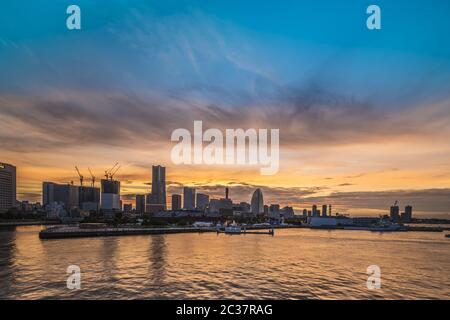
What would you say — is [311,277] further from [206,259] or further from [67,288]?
[67,288]

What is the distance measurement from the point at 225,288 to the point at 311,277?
36.9 feet

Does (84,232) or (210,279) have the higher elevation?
(210,279)

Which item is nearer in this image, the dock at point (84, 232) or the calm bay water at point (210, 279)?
the calm bay water at point (210, 279)

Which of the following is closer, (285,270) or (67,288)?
(67,288)

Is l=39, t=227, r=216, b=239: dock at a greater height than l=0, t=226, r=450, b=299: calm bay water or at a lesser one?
lesser

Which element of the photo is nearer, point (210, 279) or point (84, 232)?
point (210, 279)

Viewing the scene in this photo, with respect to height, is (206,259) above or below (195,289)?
below

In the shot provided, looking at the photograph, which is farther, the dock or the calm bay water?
the dock

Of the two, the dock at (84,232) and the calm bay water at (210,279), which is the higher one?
the calm bay water at (210,279)
